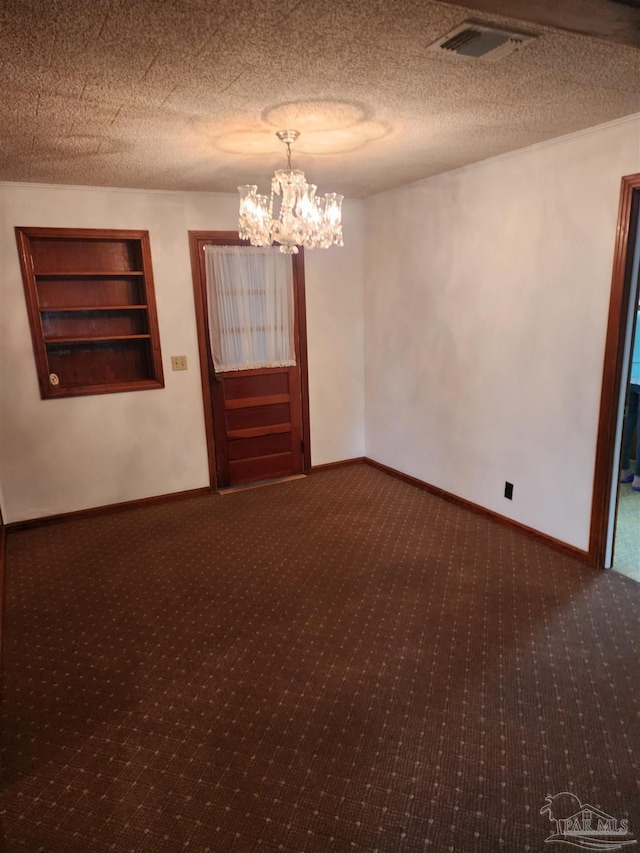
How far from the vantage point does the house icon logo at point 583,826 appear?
5.15ft

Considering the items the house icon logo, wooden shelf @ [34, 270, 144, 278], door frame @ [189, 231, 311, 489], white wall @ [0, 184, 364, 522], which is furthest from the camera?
door frame @ [189, 231, 311, 489]

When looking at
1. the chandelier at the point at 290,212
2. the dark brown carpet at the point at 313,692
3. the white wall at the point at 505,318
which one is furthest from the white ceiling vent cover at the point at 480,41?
the dark brown carpet at the point at 313,692

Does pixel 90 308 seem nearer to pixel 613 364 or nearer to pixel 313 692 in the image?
pixel 313 692

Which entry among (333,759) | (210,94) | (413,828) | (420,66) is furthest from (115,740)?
(420,66)

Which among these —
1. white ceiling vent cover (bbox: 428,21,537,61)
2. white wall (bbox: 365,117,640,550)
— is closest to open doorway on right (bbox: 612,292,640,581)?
white wall (bbox: 365,117,640,550)

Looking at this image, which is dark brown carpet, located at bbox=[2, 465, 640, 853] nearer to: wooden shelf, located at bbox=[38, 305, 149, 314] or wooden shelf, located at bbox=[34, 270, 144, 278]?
wooden shelf, located at bbox=[38, 305, 149, 314]

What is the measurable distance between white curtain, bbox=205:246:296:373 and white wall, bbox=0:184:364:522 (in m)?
0.19

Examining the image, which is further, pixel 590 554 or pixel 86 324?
pixel 86 324

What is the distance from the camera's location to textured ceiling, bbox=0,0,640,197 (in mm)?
1457

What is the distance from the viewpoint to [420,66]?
180 centimetres

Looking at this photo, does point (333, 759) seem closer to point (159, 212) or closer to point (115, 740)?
point (115, 740)

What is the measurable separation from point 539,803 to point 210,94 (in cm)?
273

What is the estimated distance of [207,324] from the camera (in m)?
4.16

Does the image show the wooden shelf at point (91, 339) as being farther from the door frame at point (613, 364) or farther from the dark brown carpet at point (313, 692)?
the door frame at point (613, 364)
